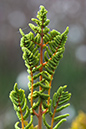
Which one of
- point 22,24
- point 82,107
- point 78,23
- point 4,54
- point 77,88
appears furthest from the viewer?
point 78,23

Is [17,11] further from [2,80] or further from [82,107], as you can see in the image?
[82,107]

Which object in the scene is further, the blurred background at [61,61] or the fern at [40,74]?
the blurred background at [61,61]

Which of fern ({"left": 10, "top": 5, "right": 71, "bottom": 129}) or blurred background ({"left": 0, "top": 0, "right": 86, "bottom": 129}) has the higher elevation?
blurred background ({"left": 0, "top": 0, "right": 86, "bottom": 129})

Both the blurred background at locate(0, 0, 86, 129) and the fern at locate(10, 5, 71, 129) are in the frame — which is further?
the blurred background at locate(0, 0, 86, 129)

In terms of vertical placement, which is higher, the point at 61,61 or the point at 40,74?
the point at 61,61

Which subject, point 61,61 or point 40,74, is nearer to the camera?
point 40,74

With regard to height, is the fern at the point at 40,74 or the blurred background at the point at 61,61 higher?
the blurred background at the point at 61,61

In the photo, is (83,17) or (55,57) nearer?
(55,57)

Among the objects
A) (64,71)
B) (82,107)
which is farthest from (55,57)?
(64,71)
